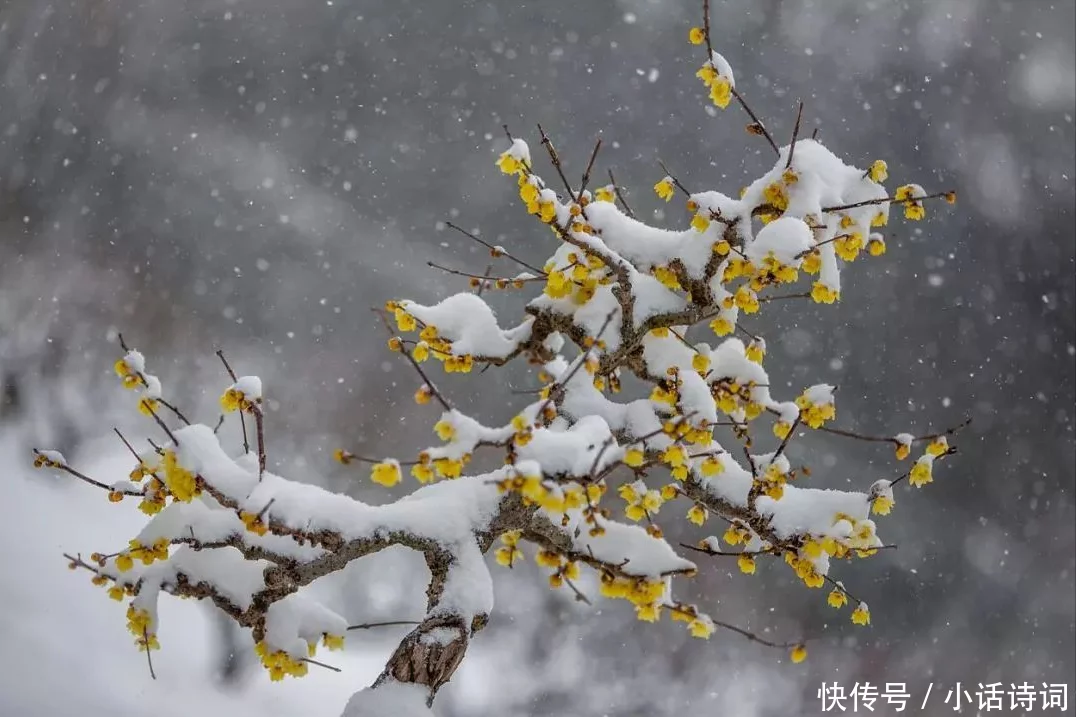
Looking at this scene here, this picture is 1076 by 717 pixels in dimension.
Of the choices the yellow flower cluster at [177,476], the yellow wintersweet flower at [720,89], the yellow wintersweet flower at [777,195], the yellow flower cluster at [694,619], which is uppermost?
the yellow wintersweet flower at [720,89]

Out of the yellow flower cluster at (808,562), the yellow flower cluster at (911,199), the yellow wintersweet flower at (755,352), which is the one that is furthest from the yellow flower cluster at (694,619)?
the yellow flower cluster at (911,199)

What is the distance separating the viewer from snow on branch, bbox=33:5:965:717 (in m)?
2.51

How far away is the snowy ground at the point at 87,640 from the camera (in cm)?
524

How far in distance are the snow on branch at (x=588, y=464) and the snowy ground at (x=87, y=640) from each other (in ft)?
10.2

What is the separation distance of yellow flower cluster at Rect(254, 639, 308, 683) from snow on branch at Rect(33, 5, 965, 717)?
11 mm

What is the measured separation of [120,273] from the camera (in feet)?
26.2

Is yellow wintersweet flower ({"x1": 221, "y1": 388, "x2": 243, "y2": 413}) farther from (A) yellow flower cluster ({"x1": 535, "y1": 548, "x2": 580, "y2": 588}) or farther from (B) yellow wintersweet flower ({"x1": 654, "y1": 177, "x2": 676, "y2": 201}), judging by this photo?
(B) yellow wintersweet flower ({"x1": 654, "y1": 177, "x2": 676, "y2": 201})

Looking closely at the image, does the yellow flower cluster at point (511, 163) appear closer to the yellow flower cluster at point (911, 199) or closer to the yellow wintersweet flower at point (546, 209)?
the yellow wintersweet flower at point (546, 209)

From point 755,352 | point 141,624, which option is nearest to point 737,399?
point 755,352

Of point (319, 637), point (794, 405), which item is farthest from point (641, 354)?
point (319, 637)

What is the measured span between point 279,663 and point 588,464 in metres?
1.38

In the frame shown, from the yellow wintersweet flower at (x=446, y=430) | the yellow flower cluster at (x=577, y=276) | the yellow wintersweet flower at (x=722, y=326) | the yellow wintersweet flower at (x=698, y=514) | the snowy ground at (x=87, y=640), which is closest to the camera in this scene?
the yellow wintersweet flower at (x=446, y=430)

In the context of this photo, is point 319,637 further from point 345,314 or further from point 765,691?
point 765,691

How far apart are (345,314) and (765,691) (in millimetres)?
6142
